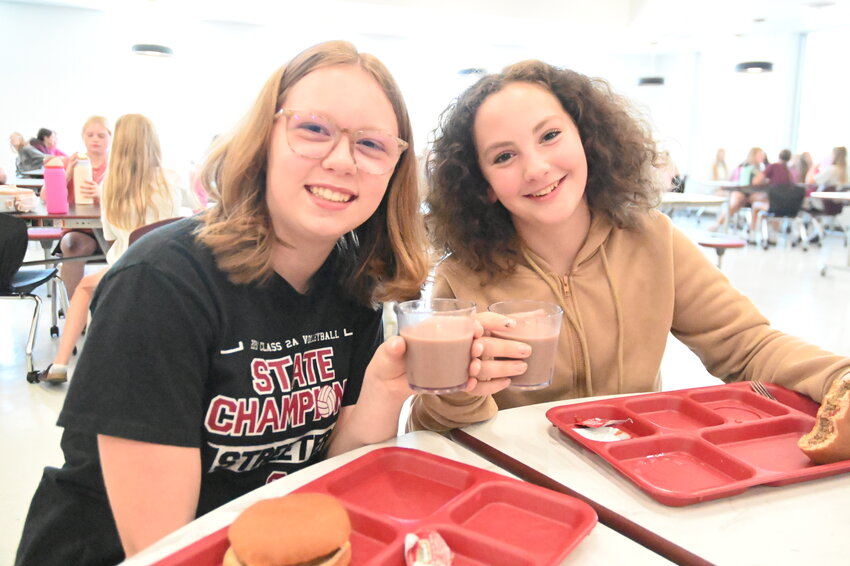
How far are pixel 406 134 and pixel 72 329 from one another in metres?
3.37

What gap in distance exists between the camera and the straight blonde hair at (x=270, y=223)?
126 centimetres

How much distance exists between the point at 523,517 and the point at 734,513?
0.35 meters

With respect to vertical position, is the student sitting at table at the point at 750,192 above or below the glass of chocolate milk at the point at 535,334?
above

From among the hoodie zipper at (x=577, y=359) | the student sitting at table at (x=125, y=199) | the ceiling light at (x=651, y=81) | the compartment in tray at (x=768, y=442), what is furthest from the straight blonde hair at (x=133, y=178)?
the ceiling light at (x=651, y=81)

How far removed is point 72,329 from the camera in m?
3.90

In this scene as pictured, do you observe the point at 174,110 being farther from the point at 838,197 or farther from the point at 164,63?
the point at 838,197

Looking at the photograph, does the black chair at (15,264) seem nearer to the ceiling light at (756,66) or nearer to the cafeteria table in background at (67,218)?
the cafeteria table in background at (67,218)

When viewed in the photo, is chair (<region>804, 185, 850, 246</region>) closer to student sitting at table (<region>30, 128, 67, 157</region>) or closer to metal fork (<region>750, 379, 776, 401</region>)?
metal fork (<region>750, 379, 776, 401</region>)

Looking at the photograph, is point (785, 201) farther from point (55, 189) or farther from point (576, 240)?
point (55, 189)

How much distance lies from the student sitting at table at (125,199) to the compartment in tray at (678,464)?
3.62 meters

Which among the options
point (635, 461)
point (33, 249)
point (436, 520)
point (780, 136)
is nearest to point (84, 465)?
point (436, 520)

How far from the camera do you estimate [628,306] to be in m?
1.79

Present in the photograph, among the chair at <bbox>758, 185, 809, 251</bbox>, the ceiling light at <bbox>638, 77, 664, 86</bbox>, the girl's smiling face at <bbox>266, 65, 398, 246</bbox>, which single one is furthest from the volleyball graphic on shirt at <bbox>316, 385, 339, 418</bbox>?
the ceiling light at <bbox>638, 77, 664, 86</bbox>

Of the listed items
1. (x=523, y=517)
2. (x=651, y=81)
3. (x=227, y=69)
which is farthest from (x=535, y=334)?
(x=651, y=81)
